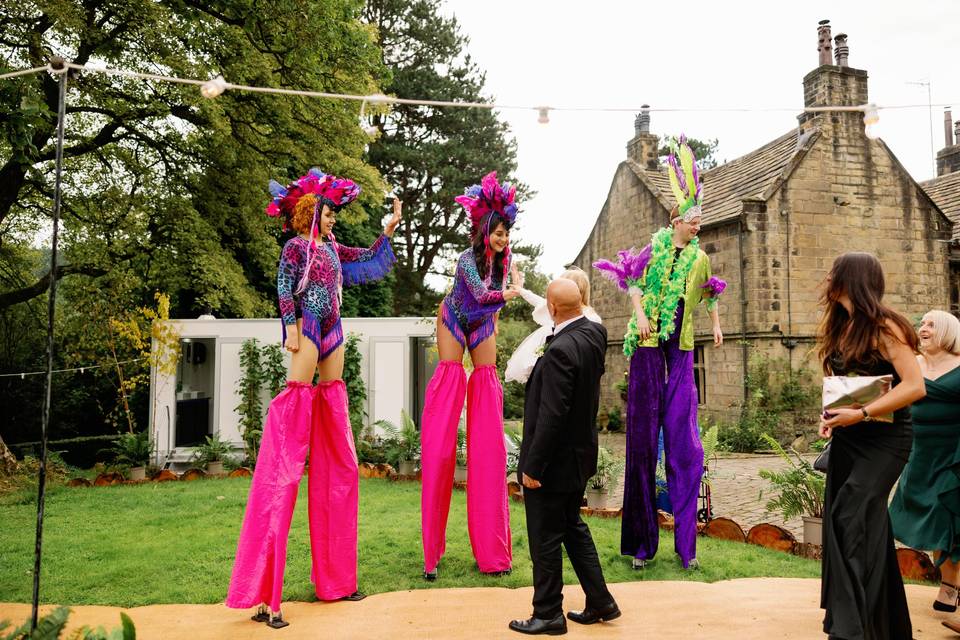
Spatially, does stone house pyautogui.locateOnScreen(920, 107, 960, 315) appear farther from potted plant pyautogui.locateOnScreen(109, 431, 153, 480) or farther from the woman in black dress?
potted plant pyautogui.locateOnScreen(109, 431, 153, 480)

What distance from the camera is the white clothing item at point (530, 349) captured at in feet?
12.3

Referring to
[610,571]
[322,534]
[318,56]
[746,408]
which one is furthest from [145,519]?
[746,408]

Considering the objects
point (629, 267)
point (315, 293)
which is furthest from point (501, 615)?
point (629, 267)

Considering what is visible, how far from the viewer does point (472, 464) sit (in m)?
4.38

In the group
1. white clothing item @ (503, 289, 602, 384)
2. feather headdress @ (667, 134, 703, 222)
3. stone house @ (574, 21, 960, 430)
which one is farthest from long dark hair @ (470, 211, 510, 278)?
stone house @ (574, 21, 960, 430)

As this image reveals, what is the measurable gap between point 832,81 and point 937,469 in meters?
13.5

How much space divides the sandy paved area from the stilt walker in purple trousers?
16.8 inches

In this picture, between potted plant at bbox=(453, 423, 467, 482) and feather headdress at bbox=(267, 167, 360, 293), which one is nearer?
feather headdress at bbox=(267, 167, 360, 293)

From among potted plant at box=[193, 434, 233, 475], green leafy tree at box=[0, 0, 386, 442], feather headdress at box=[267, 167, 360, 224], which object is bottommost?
potted plant at box=[193, 434, 233, 475]

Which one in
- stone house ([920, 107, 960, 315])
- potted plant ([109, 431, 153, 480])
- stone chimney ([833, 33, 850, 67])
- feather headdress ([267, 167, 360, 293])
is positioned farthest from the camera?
stone house ([920, 107, 960, 315])

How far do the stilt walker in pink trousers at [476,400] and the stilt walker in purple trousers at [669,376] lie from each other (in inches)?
33.6

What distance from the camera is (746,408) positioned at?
14078 mm

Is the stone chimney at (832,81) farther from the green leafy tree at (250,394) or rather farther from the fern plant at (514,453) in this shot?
the green leafy tree at (250,394)

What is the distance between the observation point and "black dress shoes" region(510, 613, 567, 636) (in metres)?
3.22
